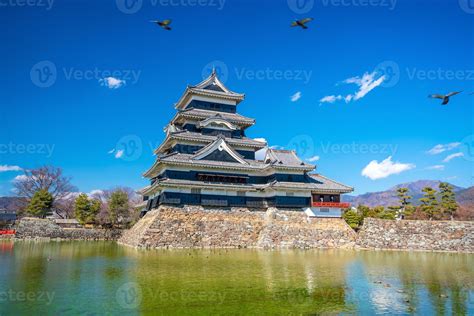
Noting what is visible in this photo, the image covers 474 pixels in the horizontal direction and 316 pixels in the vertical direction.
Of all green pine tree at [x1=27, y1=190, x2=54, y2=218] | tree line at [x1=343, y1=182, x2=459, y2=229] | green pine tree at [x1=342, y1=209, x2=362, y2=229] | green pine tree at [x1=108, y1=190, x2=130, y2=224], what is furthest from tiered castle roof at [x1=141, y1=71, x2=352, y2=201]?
green pine tree at [x1=27, y1=190, x2=54, y2=218]

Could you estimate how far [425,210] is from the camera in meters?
34.8

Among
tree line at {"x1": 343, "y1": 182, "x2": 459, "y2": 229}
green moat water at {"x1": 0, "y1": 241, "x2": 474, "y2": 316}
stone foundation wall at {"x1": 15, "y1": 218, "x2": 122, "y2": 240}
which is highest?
tree line at {"x1": 343, "y1": 182, "x2": 459, "y2": 229}

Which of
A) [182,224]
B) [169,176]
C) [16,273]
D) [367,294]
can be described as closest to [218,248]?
[182,224]

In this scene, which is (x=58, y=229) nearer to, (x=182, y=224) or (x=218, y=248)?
(x=182, y=224)

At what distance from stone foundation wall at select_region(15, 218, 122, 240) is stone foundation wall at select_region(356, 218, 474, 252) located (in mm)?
26270

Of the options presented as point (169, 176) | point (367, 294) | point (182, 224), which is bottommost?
point (367, 294)

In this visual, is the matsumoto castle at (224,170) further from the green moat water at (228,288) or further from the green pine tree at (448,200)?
the green pine tree at (448,200)

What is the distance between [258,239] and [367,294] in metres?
17.4

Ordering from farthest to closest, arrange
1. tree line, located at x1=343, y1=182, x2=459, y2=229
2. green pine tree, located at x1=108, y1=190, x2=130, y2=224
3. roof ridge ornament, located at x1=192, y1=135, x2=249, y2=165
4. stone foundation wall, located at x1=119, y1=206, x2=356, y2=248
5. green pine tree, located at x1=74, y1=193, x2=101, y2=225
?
green pine tree, located at x1=74, y1=193, x2=101, y2=225 < green pine tree, located at x1=108, y1=190, x2=130, y2=224 < tree line, located at x1=343, y1=182, x2=459, y2=229 < roof ridge ornament, located at x1=192, y1=135, x2=249, y2=165 < stone foundation wall, located at x1=119, y1=206, x2=356, y2=248

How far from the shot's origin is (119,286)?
11203mm

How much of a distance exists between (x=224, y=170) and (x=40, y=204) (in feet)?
77.1

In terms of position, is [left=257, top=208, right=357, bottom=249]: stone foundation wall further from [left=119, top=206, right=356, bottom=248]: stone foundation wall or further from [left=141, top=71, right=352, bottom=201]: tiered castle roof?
[left=141, top=71, right=352, bottom=201]: tiered castle roof

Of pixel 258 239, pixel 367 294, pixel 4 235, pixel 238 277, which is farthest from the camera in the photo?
pixel 4 235

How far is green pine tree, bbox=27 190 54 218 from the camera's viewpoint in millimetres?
38156
